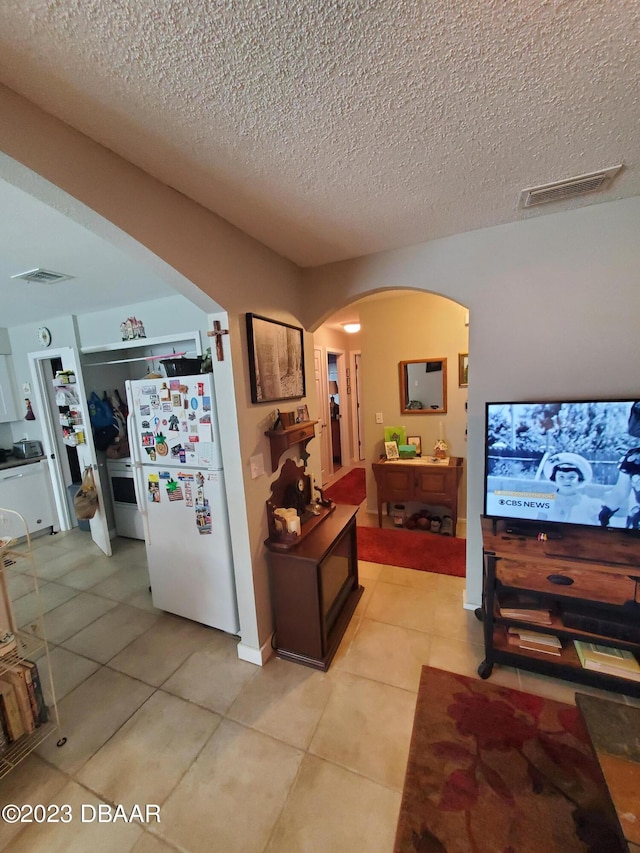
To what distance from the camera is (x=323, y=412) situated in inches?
218

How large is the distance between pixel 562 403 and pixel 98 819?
2.67 meters

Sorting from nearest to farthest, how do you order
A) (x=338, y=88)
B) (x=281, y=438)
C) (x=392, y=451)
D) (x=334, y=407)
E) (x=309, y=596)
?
(x=338, y=88)
(x=309, y=596)
(x=281, y=438)
(x=392, y=451)
(x=334, y=407)

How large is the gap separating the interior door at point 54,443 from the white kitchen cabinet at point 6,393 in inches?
18.6

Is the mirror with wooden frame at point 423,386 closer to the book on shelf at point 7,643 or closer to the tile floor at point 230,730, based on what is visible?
the tile floor at point 230,730

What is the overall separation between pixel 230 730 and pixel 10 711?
93 centimetres

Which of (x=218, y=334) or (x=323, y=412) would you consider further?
(x=323, y=412)

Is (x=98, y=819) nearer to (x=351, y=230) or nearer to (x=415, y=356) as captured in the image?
(x=351, y=230)

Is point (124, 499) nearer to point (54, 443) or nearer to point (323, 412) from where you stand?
point (54, 443)

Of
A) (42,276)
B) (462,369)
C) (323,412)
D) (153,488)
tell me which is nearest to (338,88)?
(153,488)

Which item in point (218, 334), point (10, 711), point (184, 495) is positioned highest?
point (218, 334)

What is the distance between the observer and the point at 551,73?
0.93m

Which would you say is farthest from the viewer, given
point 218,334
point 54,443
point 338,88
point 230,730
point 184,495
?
point 54,443

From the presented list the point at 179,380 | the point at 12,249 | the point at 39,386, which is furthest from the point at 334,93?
the point at 39,386

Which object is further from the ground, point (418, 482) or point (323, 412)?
point (323, 412)
